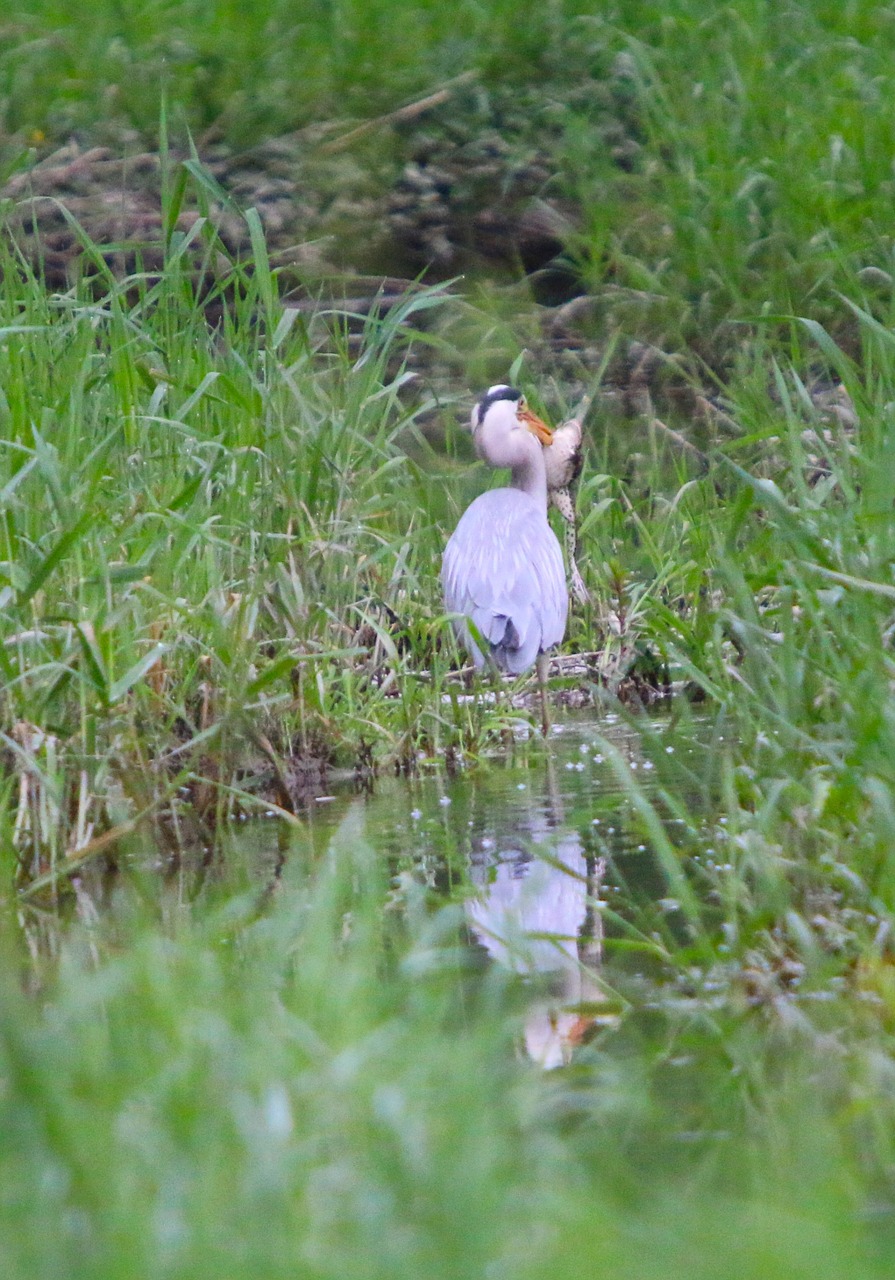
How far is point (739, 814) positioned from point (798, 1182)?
4.12 feet

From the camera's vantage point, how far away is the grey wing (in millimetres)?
6082

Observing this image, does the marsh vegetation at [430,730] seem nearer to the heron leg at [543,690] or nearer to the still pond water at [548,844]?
the still pond water at [548,844]

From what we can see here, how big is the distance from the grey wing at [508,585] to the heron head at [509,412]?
65cm

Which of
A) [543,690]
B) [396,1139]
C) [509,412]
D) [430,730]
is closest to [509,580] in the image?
[543,690]

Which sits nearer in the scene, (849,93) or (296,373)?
(296,373)

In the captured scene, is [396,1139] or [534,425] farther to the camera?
[534,425]

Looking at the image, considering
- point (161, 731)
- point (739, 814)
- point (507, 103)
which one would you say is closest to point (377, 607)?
point (161, 731)

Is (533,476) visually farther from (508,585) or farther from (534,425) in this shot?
(508,585)

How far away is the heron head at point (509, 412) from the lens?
7.25 meters

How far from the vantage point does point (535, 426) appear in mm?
7305

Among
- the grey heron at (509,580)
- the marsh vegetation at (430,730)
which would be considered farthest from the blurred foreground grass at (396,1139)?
the grey heron at (509,580)

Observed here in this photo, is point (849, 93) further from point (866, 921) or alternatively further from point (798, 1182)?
point (798, 1182)

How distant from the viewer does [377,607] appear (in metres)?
6.03

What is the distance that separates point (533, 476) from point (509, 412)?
0.28 m
